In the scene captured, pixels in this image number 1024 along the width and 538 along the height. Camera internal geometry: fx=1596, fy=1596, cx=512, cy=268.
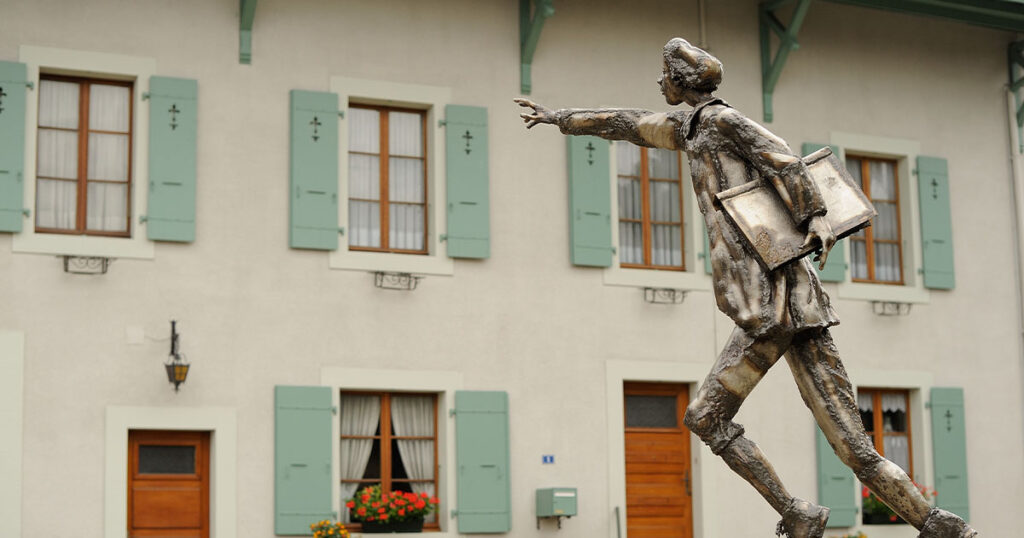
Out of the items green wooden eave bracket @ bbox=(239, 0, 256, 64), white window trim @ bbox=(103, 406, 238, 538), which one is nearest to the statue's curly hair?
white window trim @ bbox=(103, 406, 238, 538)

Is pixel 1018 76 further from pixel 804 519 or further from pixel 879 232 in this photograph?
pixel 804 519

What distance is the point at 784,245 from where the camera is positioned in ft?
20.9

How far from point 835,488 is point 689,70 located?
32.0ft

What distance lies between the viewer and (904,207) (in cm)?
1681

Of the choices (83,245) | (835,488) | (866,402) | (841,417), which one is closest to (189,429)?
(83,245)

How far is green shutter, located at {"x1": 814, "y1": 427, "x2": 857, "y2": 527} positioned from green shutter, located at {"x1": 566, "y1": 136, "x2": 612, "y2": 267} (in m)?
2.97

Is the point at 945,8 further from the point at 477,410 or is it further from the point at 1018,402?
the point at 477,410

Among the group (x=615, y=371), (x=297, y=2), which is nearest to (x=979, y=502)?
(x=615, y=371)

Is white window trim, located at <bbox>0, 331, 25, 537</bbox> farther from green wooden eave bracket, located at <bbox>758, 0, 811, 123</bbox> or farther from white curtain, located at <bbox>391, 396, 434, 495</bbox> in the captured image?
green wooden eave bracket, located at <bbox>758, 0, 811, 123</bbox>

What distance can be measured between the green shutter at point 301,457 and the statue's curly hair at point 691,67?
739cm

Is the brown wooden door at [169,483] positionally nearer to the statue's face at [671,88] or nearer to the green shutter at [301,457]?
the green shutter at [301,457]

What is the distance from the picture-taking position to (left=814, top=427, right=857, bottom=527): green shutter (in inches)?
615

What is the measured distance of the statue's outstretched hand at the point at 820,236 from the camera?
6188 millimetres

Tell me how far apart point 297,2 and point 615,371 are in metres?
4.46
